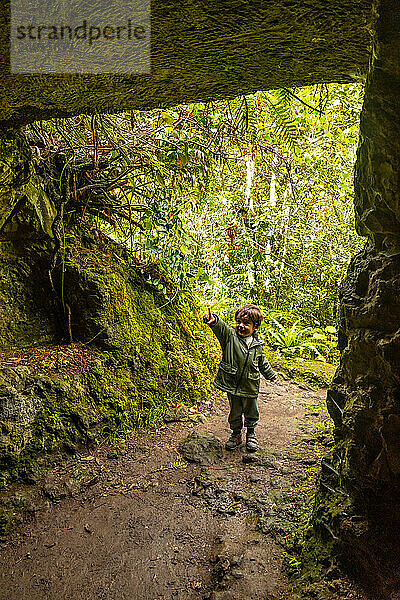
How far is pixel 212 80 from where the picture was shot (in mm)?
2973

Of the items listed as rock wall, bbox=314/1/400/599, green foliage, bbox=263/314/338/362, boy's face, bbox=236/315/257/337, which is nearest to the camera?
rock wall, bbox=314/1/400/599

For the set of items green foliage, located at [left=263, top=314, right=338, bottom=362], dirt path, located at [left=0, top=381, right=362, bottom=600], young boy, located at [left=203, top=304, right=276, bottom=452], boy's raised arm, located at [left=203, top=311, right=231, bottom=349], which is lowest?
dirt path, located at [left=0, top=381, right=362, bottom=600]

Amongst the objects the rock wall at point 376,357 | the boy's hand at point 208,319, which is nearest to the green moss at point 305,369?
the boy's hand at point 208,319

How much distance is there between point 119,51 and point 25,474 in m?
3.68

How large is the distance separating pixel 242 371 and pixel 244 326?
1.73ft

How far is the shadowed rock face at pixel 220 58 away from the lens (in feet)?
6.83

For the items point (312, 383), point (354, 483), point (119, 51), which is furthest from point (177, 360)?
point (119, 51)

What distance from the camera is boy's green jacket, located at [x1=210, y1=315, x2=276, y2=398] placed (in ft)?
15.8

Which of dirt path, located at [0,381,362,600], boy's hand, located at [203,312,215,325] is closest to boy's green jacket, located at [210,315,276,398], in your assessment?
boy's hand, located at [203,312,215,325]

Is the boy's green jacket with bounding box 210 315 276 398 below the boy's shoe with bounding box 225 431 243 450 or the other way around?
the other way around

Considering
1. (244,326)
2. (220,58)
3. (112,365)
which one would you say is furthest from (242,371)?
(220,58)

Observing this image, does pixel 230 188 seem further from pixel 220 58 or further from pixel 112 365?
pixel 220 58

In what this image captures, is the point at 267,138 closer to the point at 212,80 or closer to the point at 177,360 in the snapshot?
the point at 212,80

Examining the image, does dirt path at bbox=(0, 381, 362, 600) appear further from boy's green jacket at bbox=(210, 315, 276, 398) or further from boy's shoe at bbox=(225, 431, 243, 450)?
boy's green jacket at bbox=(210, 315, 276, 398)
